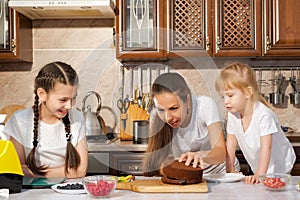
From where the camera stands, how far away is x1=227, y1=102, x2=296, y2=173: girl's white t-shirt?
2797 millimetres

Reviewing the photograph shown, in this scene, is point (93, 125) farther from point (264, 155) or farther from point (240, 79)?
point (264, 155)

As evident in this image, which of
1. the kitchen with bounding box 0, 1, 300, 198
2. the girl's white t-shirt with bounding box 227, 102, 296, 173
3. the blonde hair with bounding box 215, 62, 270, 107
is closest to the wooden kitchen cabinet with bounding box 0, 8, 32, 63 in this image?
the kitchen with bounding box 0, 1, 300, 198

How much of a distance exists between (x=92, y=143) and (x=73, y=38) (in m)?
0.98

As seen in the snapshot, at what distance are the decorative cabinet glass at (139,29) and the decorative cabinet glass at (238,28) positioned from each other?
16.5 inches

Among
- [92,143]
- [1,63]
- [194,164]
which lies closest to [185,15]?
[92,143]

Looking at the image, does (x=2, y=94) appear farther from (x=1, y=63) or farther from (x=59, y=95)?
(x=59, y=95)

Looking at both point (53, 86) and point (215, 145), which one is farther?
point (215, 145)

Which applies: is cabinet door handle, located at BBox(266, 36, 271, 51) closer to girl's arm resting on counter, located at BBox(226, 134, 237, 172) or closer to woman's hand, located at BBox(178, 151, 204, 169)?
girl's arm resting on counter, located at BBox(226, 134, 237, 172)

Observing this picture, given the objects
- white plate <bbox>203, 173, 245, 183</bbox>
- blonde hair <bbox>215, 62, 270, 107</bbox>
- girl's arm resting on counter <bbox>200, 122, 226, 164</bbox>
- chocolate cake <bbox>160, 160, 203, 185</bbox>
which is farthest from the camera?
blonde hair <bbox>215, 62, 270, 107</bbox>

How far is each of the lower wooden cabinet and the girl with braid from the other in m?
0.87

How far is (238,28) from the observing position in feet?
12.2

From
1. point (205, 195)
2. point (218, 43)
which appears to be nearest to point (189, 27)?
point (218, 43)

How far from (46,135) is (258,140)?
1.13 m

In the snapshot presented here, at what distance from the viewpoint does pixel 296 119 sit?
13.2 ft
